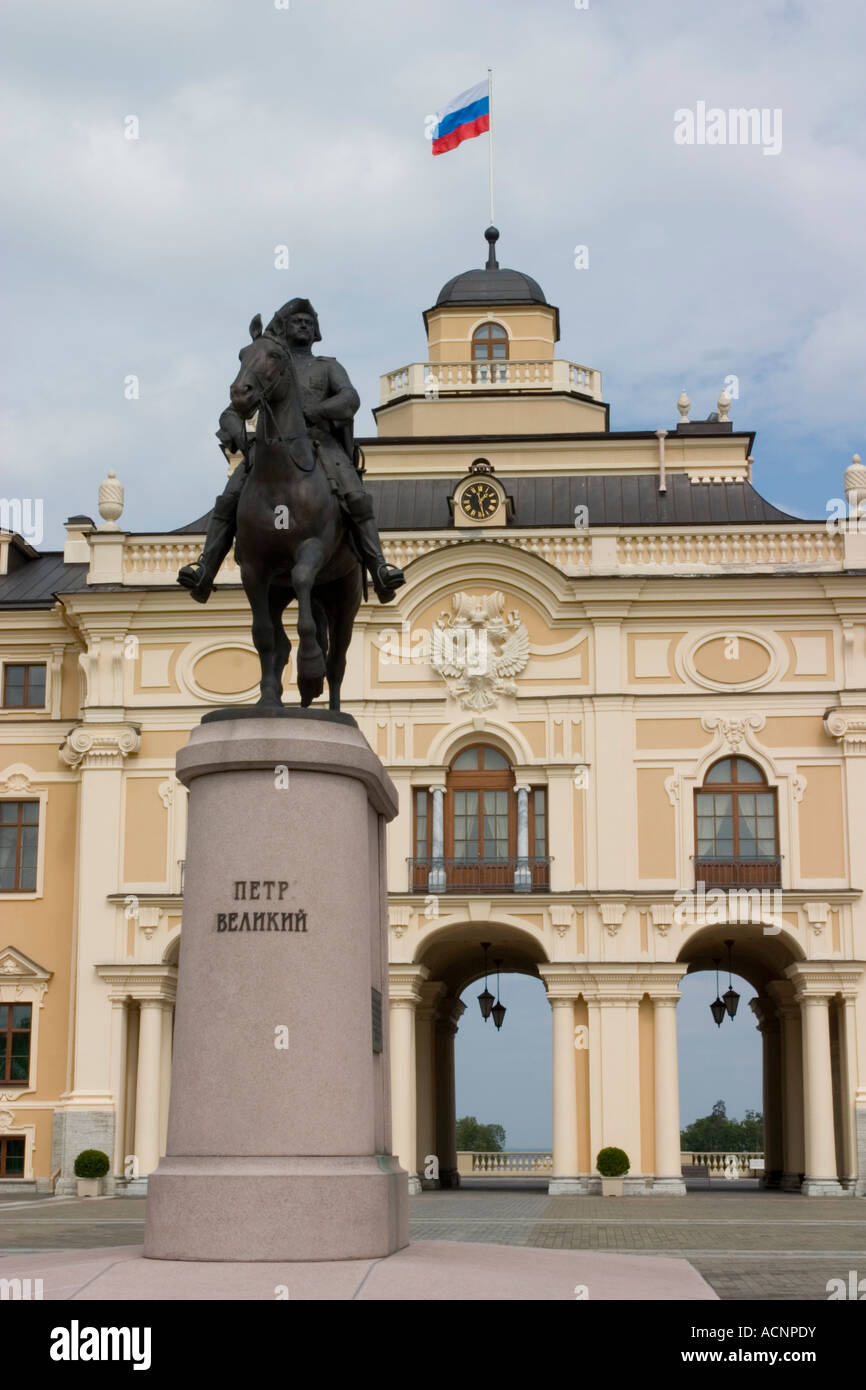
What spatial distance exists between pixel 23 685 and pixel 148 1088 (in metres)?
9.18

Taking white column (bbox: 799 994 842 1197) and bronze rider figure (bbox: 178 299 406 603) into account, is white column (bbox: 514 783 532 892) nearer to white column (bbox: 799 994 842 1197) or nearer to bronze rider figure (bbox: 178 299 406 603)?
white column (bbox: 799 994 842 1197)

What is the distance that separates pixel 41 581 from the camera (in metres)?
42.4

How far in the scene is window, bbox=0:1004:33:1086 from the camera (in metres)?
37.2

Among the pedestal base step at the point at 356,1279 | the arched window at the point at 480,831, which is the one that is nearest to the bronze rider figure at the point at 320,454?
the pedestal base step at the point at 356,1279

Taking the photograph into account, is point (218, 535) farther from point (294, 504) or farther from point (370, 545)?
point (370, 545)

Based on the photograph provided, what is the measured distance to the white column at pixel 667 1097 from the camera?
34.4 meters

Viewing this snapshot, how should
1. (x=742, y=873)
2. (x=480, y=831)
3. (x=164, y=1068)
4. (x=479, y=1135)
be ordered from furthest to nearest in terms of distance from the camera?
(x=479, y=1135) → (x=480, y=831) → (x=164, y=1068) → (x=742, y=873)

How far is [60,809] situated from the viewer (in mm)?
38438

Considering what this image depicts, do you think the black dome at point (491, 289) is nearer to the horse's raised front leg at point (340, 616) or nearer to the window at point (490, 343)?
the window at point (490, 343)

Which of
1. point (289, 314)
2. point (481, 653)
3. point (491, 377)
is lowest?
point (289, 314)

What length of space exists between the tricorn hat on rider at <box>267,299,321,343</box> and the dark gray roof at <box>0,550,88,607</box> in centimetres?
2779

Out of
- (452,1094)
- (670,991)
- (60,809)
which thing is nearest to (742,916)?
(670,991)

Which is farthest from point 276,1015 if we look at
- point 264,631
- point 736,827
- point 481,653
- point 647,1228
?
point 481,653

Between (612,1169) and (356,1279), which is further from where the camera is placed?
(612,1169)
